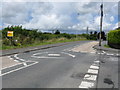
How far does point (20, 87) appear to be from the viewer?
4.36 meters

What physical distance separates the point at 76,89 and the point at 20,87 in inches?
78.0

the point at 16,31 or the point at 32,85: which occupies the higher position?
the point at 16,31

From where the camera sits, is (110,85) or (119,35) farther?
(119,35)

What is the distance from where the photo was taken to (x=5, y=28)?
836 inches

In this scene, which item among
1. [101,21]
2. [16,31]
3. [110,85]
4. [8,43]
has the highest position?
[101,21]

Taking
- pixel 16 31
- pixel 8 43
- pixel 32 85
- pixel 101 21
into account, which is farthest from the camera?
pixel 101 21

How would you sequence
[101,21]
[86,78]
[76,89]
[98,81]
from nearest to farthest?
[76,89] → [98,81] → [86,78] → [101,21]

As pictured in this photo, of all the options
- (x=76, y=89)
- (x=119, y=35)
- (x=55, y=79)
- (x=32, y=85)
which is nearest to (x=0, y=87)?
(x=32, y=85)

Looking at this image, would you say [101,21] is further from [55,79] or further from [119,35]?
[55,79]

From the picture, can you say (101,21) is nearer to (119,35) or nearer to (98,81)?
(119,35)

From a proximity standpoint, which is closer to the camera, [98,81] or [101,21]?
[98,81]

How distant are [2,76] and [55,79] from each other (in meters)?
2.42

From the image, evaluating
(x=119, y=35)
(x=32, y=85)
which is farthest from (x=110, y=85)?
(x=119, y=35)

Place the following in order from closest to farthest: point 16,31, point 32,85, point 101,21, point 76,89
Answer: point 76,89 → point 32,85 → point 16,31 → point 101,21
